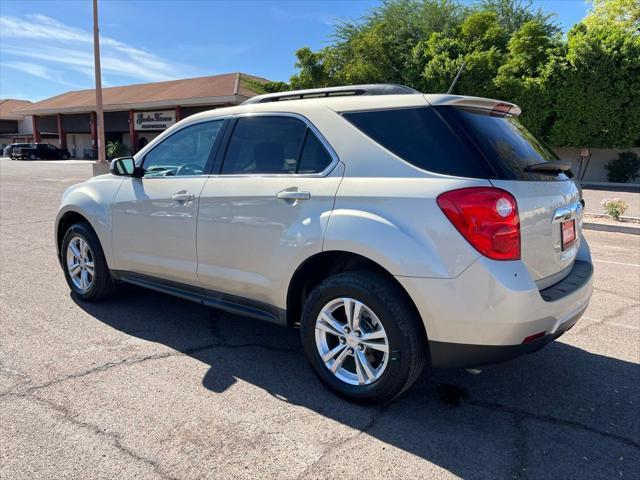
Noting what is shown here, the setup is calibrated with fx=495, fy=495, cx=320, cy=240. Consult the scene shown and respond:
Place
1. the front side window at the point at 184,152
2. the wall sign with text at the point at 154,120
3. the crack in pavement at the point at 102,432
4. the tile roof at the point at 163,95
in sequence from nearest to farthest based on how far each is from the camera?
1. the crack in pavement at the point at 102,432
2. the front side window at the point at 184,152
3. the tile roof at the point at 163,95
4. the wall sign with text at the point at 154,120

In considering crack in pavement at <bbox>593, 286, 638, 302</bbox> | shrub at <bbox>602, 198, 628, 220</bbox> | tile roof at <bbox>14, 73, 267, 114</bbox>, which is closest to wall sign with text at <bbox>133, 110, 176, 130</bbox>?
tile roof at <bbox>14, 73, 267, 114</bbox>

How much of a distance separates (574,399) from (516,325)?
3.33 feet

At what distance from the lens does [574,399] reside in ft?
10.3

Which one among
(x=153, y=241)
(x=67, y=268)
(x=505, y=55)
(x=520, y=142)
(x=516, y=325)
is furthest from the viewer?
(x=505, y=55)

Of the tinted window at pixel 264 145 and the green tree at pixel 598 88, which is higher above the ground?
the green tree at pixel 598 88

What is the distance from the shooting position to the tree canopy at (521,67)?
19.9m

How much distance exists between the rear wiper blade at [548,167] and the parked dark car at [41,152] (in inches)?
1940

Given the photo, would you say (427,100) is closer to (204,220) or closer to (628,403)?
(204,220)

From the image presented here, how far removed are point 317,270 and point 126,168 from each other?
2.06m

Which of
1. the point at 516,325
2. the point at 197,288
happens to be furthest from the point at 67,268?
the point at 516,325

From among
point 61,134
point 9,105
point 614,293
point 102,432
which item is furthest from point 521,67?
point 9,105

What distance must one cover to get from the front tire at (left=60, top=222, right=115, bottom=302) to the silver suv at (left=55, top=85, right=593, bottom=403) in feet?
3.11

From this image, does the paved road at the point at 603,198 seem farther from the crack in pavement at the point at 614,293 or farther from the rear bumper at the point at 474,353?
the rear bumper at the point at 474,353

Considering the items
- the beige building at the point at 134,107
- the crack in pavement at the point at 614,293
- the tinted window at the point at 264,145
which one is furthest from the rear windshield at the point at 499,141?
the beige building at the point at 134,107
